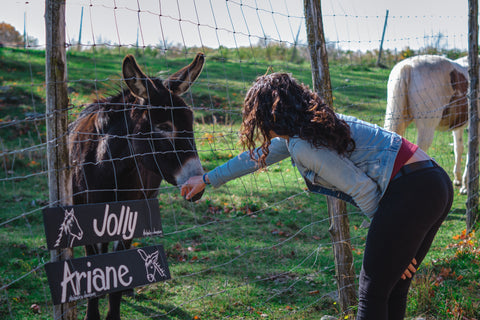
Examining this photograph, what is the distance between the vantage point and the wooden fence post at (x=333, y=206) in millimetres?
3699

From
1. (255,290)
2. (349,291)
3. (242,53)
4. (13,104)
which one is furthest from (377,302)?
(242,53)

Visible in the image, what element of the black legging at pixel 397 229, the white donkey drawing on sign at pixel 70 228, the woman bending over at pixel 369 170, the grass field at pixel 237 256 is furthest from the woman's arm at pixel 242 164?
the white donkey drawing on sign at pixel 70 228

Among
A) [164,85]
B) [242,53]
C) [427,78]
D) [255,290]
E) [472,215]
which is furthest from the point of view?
[242,53]

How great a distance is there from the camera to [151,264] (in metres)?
2.72

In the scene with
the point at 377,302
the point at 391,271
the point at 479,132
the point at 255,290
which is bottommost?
the point at 255,290

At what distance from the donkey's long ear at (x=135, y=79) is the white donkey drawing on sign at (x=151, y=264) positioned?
3.98ft

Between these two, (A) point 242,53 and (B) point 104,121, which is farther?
(A) point 242,53

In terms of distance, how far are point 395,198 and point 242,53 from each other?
59.3 feet

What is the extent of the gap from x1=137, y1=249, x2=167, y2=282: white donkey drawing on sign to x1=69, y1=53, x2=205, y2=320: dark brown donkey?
68 centimetres

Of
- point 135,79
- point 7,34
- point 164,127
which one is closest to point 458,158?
point 164,127

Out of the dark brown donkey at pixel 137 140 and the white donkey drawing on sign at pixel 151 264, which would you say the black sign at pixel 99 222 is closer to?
the white donkey drawing on sign at pixel 151 264

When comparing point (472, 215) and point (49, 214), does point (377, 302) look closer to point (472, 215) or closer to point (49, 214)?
point (49, 214)

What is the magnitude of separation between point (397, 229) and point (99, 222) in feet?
5.29

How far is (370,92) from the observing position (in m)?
16.2
